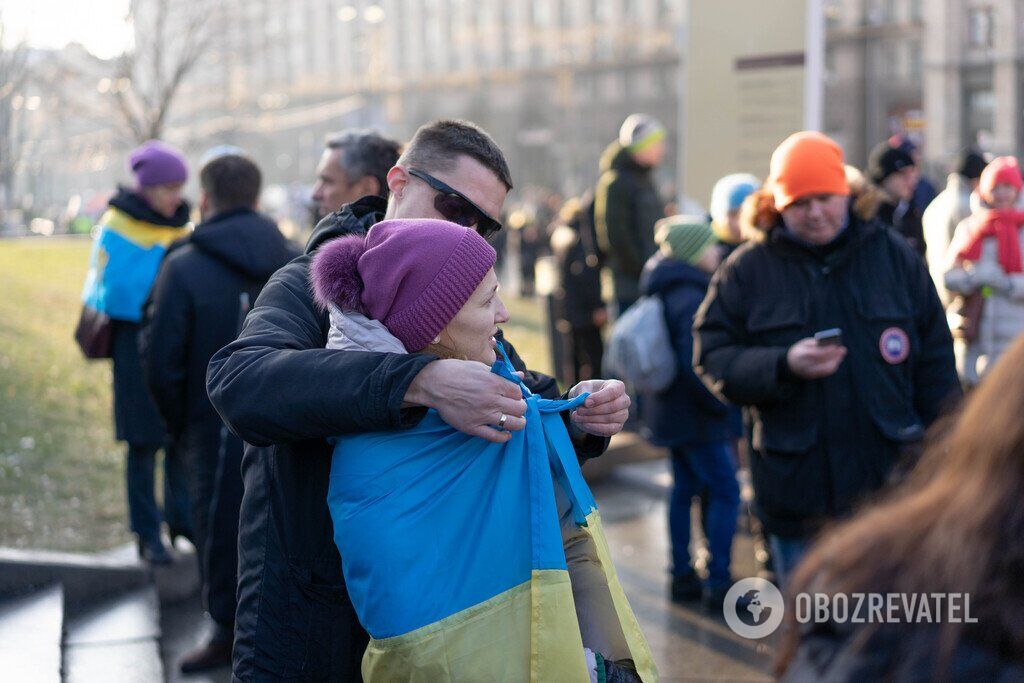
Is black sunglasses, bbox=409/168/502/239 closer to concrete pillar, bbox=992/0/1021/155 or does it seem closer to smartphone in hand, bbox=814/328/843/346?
smartphone in hand, bbox=814/328/843/346

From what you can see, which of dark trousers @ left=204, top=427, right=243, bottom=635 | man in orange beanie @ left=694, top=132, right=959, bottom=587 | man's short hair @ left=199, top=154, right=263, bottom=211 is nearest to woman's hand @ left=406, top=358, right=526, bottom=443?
dark trousers @ left=204, top=427, right=243, bottom=635

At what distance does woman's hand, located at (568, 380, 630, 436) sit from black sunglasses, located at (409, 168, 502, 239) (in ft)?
1.83

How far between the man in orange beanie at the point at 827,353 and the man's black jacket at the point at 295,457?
2.01 m

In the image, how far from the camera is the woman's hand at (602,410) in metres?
2.55

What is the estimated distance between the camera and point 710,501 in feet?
21.2

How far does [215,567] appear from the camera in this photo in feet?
13.1

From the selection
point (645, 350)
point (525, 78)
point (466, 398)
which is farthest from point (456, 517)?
point (525, 78)

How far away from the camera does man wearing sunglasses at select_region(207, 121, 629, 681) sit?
2.28 metres

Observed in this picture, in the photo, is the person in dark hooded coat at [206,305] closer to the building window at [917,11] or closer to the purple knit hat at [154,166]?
the purple knit hat at [154,166]

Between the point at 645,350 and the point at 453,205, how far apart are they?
3500 millimetres

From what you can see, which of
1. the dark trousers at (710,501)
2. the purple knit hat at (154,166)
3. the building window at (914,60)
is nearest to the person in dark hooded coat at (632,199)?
the dark trousers at (710,501)

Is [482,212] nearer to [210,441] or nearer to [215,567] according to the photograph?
[215,567]

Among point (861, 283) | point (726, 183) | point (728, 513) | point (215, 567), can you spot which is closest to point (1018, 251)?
point (726, 183)

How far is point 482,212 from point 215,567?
5.60 feet
